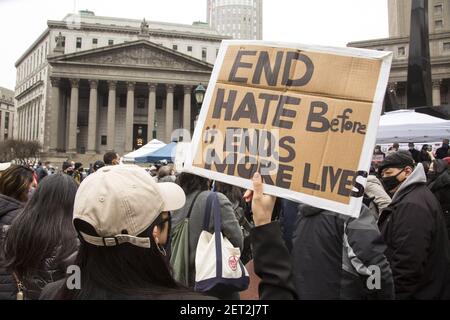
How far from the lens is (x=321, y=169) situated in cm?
212

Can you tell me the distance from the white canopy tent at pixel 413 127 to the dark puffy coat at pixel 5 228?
10035 millimetres

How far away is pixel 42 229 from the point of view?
2916mm

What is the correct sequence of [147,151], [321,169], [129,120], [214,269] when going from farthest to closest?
[129,120] < [147,151] < [214,269] < [321,169]

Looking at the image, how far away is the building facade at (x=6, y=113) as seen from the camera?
111 metres

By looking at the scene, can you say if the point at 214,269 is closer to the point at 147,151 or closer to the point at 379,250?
the point at 379,250

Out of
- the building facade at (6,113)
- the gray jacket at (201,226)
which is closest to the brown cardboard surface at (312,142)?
the gray jacket at (201,226)

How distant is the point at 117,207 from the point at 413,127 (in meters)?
11.0

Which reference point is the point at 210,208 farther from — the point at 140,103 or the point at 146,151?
the point at 140,103

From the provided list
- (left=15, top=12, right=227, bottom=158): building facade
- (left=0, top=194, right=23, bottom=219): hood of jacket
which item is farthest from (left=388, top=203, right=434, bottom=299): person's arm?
(left=15, top=12, right=227, bottom=158): building facade

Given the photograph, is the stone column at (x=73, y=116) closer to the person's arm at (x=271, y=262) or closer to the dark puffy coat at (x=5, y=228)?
the dark puffy coat at (x=5, y=228)

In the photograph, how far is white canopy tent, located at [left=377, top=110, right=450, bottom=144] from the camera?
10.9 meters
